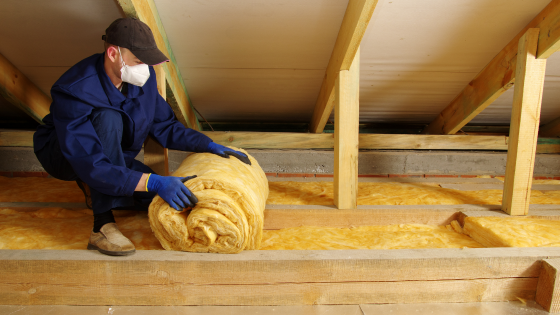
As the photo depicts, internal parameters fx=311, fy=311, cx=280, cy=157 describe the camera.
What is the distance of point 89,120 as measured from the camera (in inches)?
61.6

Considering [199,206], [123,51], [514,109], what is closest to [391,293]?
[199,206]

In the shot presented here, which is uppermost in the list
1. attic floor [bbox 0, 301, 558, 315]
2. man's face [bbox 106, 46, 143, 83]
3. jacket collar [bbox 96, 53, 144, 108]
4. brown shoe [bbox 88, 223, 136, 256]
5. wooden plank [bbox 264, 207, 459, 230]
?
man's face [bbox 106, 46, 143, 83]

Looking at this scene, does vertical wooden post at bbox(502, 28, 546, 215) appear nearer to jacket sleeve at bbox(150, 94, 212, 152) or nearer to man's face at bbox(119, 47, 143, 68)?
jacket sleeve at bbox(150, 94, 212, 152)

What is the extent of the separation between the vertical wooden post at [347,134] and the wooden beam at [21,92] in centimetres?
281

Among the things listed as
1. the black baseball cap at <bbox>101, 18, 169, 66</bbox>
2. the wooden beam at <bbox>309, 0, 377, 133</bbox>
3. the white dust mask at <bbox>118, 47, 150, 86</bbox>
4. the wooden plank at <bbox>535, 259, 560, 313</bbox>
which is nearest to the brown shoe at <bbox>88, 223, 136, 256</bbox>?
the white dust mask at <bbox>118, 47, 150, 86</bbox>

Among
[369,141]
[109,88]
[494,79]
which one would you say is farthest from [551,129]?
[109,88]

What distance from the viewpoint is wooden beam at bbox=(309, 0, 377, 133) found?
1.93m

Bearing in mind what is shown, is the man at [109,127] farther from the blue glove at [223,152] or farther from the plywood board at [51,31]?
A: the plywood board at [51,31]

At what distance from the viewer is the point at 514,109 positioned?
88.0 inches

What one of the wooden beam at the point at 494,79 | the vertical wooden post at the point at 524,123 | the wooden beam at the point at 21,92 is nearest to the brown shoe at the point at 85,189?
the wooden beam at the point at 21,92

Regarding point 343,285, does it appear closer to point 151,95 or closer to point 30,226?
point 151,95

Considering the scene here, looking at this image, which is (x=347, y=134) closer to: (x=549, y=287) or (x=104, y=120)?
(x=549, y=287)

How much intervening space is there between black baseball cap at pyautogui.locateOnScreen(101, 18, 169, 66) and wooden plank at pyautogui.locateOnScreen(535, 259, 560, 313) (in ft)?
7.28

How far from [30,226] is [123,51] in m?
1.20
